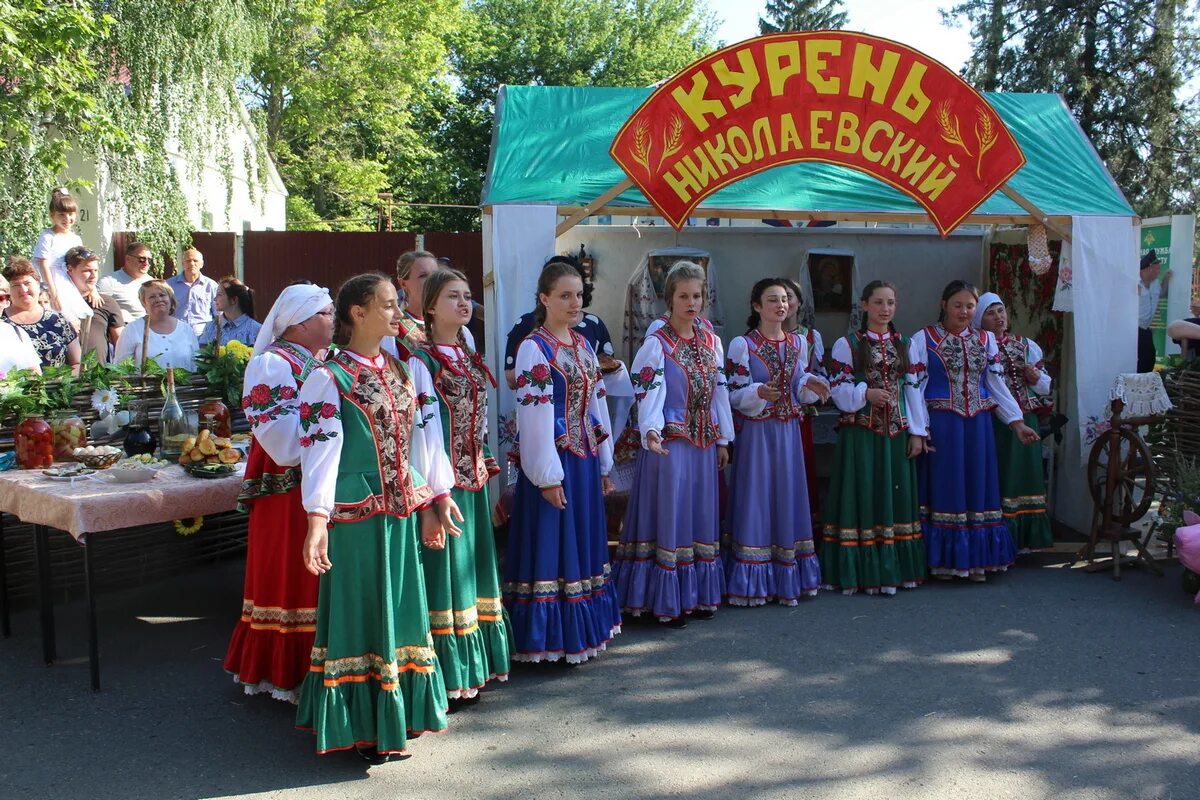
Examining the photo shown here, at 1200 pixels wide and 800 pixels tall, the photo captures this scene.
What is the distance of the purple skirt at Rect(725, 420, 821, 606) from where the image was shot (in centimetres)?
534

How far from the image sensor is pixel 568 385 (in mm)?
4289

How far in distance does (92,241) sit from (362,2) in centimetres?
1222

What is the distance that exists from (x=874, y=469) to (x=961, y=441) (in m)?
0.60

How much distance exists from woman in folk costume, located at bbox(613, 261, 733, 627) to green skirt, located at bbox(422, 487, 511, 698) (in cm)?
115

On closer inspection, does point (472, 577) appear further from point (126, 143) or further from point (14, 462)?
point (126, 143)

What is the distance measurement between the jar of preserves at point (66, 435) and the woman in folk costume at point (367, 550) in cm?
217

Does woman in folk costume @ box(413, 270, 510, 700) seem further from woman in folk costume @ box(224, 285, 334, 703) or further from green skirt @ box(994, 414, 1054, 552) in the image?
green skirt @ box(994, 414, 1054, 552)

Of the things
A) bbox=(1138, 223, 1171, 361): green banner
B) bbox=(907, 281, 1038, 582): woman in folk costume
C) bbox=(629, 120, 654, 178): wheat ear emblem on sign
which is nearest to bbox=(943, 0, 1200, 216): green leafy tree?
bbox=(1138, 223, 1171, 361): green banner

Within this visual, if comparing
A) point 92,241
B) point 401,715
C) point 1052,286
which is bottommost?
point 401,715

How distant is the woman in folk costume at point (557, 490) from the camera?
4.20 m

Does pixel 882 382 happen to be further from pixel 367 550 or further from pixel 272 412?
pixel 272 412

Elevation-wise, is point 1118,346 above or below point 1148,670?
above

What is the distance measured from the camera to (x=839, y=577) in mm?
5605

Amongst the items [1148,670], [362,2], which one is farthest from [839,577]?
[362,2]
